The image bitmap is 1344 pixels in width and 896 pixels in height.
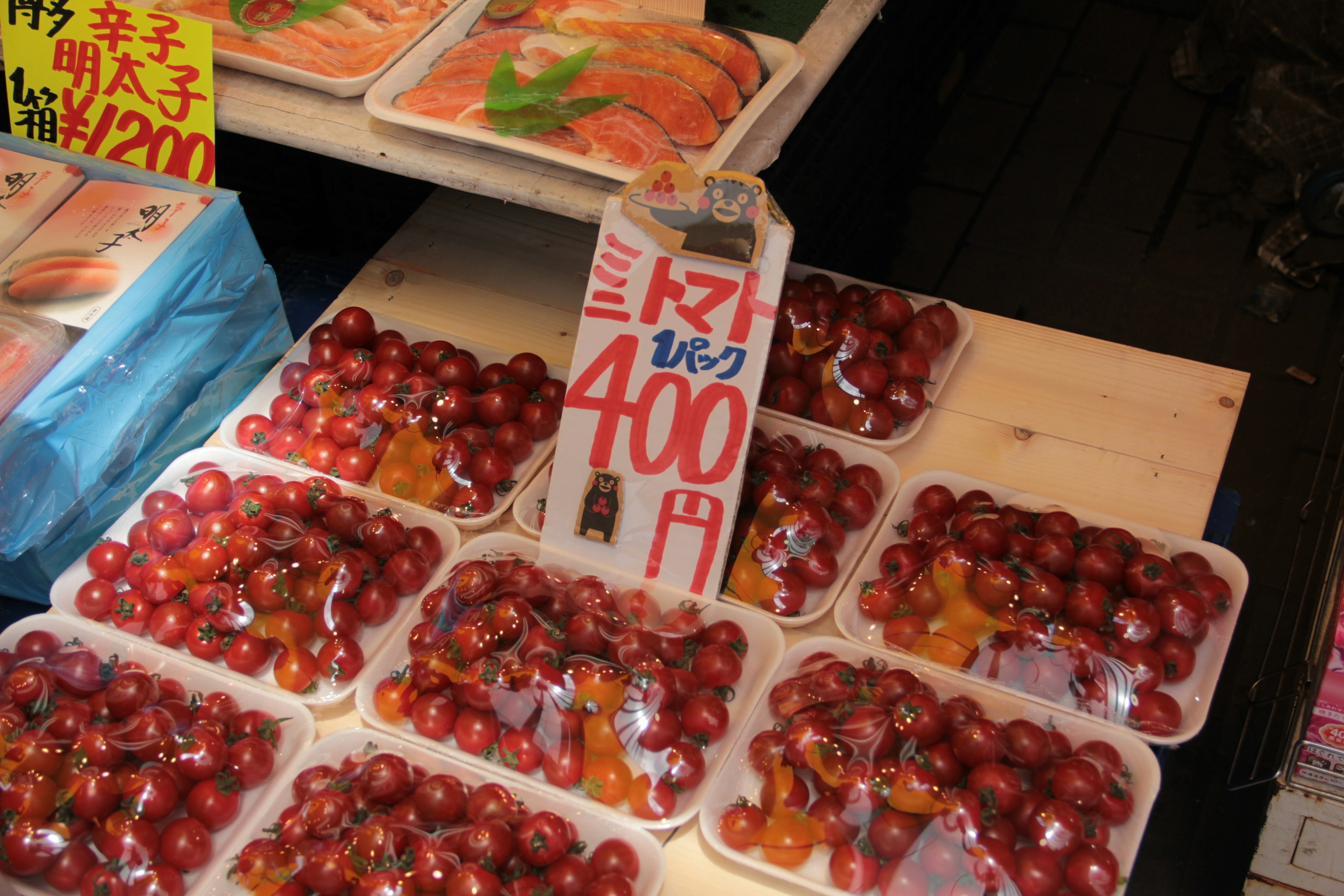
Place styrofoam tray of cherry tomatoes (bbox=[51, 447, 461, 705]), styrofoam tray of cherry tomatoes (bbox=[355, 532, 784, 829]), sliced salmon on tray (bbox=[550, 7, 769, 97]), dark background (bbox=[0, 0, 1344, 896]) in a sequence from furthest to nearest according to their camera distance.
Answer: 1. dark background (bbox=[0, 0, 1344, 896])
2. sliced salmon on tray (bbox=[550, 7, 769, 97])
3. styrofoam tray of cherry tomatoes (bbox=[51, 447, 461, 705])
4. styrofoam tray of cherry tomatoes (bbox=[355, 532, 784, 829])

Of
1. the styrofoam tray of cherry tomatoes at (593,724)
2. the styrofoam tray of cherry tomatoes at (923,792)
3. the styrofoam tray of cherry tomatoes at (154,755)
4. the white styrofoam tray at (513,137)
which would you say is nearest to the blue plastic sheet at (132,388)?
the styrofoam tray of cherry tomatoes at (154,755)

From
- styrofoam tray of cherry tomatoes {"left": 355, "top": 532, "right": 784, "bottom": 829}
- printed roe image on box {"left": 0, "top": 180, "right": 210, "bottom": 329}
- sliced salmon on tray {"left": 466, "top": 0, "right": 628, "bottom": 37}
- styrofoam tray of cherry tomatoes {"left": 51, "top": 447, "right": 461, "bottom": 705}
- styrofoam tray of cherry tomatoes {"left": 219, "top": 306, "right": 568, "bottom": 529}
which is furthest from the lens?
sliced salmon on tray {"left": 466, "top": 0, "right": 628, "bottom": 37}

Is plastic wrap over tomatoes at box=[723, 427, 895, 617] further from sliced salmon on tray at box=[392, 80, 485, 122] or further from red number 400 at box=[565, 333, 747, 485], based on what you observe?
sliced salmon on tray at box=[392, 80, 485, 122]

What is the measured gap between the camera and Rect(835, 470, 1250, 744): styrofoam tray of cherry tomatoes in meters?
1.48

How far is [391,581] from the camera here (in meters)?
1.62

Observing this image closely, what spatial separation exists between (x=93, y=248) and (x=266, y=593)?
0.66 m

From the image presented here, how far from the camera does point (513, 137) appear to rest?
5.66 feet

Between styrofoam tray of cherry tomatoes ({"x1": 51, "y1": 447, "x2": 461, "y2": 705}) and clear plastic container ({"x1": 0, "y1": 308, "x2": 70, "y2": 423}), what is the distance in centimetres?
26

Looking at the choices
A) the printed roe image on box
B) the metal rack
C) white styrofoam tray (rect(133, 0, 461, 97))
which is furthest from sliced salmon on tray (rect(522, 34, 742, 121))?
the metal rack

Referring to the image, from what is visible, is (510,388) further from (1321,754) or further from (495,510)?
(1321,754)

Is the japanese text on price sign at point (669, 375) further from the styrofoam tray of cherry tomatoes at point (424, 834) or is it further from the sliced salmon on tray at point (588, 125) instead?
the styrofoam tray of cherry tomatoes at point (424, 834)

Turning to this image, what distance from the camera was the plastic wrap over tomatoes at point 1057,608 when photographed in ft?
4.90

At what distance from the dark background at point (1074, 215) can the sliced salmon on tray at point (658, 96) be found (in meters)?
0.40

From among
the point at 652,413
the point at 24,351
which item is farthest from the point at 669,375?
the point at 24,351
